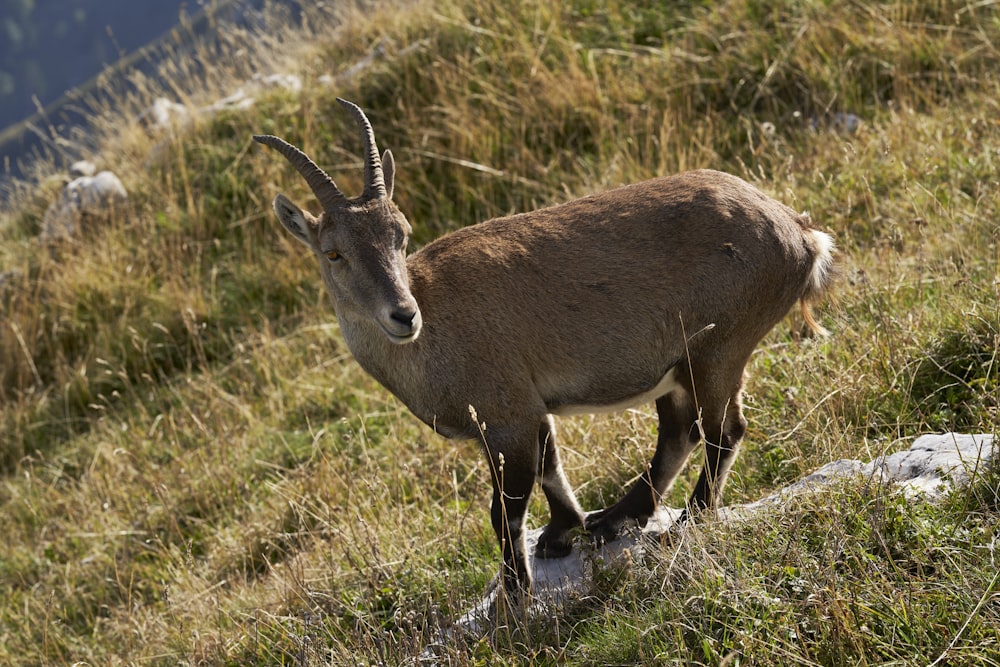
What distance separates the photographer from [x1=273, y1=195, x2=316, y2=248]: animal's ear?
464cm

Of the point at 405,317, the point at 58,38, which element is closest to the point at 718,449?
the point at 405,317

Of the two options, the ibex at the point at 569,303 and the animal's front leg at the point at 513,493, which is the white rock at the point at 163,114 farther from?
the animal's front leg at the point at 513,493

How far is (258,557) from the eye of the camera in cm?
622

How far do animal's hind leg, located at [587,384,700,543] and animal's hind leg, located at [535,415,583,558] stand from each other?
11cm

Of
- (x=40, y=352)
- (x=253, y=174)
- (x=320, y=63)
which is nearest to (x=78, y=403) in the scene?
(x=40, y=352)

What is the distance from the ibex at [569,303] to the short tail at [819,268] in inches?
0.5

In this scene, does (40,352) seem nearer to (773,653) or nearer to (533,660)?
(533,660)

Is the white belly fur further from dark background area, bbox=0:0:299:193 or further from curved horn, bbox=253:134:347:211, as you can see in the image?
dark background area, bbox=0:0:299:193

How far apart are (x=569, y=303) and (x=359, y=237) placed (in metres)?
1.02

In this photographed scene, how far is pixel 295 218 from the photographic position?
4.68 metres

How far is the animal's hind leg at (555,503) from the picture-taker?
4742 mm

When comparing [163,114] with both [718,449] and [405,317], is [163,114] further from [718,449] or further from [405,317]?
[718,449]

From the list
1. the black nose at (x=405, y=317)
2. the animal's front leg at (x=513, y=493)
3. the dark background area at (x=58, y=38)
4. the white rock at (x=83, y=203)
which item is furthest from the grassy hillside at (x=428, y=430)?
the dark background area at (x=58, y=38)

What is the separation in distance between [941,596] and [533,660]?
1468 millimetres
